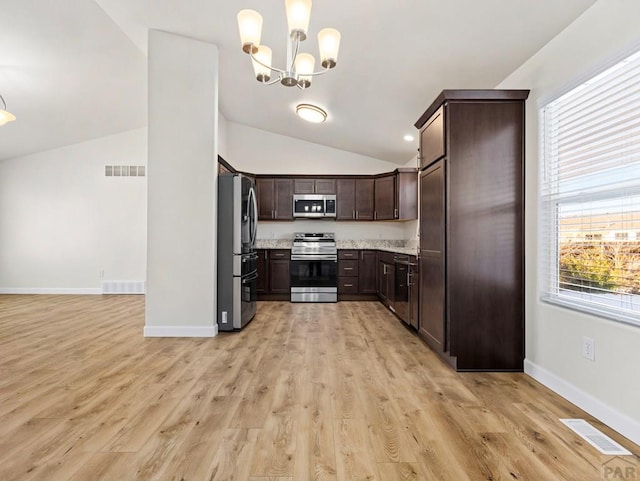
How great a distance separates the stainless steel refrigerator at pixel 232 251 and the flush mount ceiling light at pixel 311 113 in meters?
1.50

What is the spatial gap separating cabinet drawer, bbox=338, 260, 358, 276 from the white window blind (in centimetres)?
345

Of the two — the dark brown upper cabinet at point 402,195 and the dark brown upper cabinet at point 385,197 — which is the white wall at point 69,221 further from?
the dark brown upper cabinet at point 402,195

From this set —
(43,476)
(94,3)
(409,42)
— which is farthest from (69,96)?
(43,476)

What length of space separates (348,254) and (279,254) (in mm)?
1168

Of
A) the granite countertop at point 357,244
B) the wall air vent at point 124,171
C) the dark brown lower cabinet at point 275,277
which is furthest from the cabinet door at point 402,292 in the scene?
the wall air vent at point 124,171

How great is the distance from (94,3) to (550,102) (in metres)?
3.93

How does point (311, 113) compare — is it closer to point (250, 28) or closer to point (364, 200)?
point (364, 200)

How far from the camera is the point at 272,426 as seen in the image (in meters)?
1.81

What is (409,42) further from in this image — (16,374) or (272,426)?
(16,374)

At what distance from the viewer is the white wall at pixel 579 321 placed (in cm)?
175

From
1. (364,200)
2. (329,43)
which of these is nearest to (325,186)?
(364,200)

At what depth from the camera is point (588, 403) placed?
1.97m

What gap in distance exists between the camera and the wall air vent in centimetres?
616

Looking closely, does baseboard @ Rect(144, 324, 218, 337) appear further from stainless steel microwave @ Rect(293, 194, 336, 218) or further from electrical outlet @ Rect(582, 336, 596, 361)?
electrical outlet @ Rect(582, 336, 596, 361)
